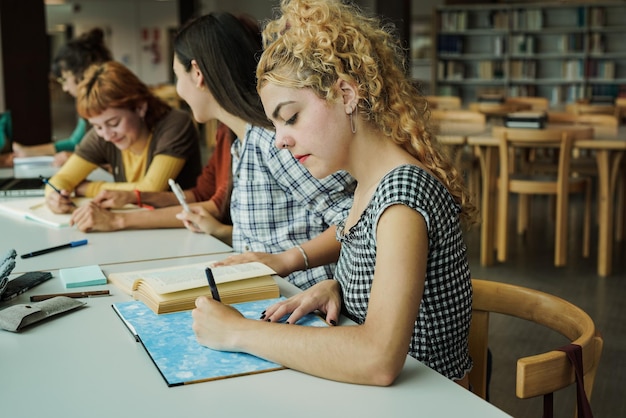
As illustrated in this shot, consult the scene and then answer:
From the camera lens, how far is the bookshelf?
392 inches

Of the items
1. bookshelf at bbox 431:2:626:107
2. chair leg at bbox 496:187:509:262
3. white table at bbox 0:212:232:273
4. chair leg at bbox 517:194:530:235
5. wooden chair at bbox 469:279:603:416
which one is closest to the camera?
wooden chair at bbox 469:279:603:416

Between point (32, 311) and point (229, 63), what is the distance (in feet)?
3.38

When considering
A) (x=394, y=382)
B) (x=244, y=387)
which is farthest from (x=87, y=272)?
(x=394, y=382)

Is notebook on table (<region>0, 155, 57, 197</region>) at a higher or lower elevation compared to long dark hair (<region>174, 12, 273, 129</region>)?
lower

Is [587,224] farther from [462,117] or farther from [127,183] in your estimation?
[127,183]

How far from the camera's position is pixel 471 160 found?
583cm

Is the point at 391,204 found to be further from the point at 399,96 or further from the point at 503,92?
the point at 503,92

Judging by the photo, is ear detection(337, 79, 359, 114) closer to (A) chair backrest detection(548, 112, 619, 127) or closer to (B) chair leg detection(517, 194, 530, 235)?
(B) chair leg detection(517, 194, 530, 235)

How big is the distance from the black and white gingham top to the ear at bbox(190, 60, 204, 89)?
3.04 ft

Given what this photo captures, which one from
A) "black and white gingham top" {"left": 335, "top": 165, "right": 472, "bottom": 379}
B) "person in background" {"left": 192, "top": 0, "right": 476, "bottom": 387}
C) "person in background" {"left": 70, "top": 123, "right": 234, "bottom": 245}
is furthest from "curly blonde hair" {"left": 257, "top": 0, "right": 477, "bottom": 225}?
"person in background" {"left": 70, "top": 123, "right": 234, "bottom": 245}

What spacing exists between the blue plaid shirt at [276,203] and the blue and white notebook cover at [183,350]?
2.01 feet

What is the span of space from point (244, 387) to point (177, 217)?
1.30m

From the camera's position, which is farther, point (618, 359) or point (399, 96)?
point (618, 359)

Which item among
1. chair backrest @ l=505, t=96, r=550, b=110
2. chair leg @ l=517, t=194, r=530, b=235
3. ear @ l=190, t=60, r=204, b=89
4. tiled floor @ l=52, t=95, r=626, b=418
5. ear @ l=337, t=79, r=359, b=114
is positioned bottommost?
tiled floor @ l=52, t=95, r=626, b=418
